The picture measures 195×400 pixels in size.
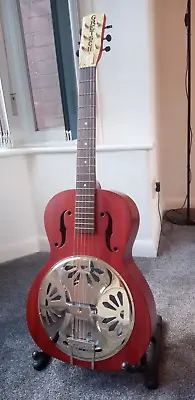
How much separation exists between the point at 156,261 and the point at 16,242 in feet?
2.73

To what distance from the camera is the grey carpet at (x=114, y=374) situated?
3.63ft

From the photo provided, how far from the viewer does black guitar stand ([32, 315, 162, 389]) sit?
108 cm

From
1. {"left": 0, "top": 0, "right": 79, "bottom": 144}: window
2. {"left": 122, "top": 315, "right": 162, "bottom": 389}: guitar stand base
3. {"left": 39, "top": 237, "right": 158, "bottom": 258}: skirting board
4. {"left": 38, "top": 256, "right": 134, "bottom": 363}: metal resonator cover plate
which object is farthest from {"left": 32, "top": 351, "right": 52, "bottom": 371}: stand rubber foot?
{"left": 0, "top": 0, "right": 79, "bottom": 144}: window

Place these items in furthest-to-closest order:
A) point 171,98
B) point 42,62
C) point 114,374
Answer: point 171,98
point 42,62
point 114,374

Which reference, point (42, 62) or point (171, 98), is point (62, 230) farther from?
point (171, 98)

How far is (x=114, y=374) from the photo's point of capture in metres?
1.17

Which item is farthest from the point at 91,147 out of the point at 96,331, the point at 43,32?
the point at 43,32

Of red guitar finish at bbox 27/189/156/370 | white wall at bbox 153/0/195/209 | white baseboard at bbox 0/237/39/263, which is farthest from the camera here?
white wall at bbox 153/0/195/209

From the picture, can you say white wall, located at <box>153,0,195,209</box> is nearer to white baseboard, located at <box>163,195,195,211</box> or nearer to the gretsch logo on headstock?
white baseboard, located at <box>163,195,195,211</box>

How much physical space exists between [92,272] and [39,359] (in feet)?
1.33

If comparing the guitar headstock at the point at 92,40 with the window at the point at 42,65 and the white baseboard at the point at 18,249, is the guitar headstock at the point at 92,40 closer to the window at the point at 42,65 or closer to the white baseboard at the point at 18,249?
the window at the point at 42,65

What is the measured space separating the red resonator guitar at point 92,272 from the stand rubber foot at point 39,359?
11 centimetres

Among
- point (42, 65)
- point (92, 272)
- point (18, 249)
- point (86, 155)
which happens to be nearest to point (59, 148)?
point (42, 65)

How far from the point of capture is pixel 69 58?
1.81m
